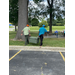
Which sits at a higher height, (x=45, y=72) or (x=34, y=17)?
(x=34, y=17)

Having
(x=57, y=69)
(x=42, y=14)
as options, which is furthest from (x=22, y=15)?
(x=42, y=14)

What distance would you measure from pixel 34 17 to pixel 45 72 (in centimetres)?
2871
